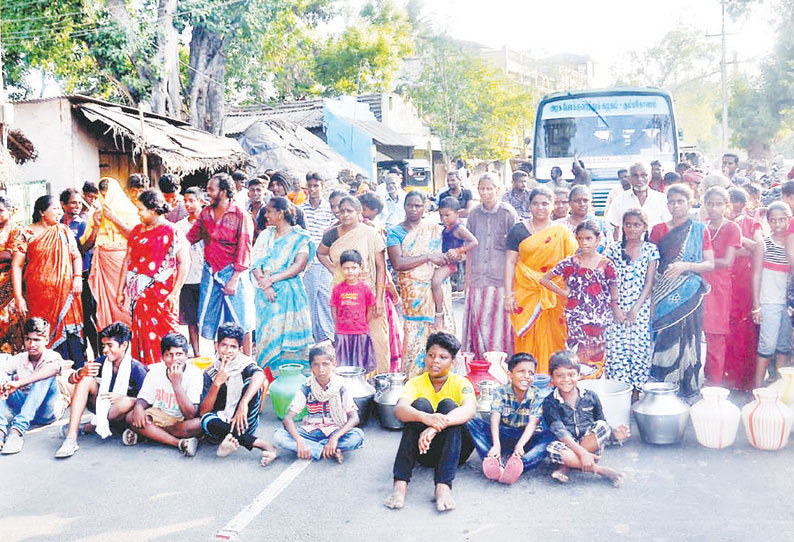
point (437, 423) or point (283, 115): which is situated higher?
point (283, 115)

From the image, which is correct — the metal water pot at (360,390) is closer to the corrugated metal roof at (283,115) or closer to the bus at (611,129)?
the bus at (611,129)

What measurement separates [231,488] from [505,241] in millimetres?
2790

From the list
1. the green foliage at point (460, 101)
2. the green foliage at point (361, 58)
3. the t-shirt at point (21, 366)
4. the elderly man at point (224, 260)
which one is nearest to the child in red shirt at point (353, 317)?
the elderly man at point (224, 260)

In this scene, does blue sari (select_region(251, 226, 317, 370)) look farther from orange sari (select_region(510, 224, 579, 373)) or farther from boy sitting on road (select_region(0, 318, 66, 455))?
orange sari (select_region(510, 224, 579, 373))

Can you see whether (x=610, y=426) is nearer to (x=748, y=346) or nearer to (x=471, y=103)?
(x=748, y=346)

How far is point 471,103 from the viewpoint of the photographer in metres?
25.1

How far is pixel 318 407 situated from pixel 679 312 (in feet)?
8.45

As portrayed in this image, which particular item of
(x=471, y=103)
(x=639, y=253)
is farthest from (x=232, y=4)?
(x=639, y=253)

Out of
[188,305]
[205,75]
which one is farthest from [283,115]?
[188,305]

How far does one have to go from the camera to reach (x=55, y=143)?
12.7 m

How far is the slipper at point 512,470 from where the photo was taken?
13.6 feet

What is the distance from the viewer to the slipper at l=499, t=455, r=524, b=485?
414cm

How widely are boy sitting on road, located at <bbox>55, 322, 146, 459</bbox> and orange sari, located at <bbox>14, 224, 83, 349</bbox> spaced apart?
4.18 ft

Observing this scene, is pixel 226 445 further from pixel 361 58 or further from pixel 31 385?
pixel 361 58
